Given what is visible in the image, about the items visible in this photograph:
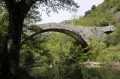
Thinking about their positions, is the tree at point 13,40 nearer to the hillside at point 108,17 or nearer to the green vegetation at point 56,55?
the green vegetation at point 56,55

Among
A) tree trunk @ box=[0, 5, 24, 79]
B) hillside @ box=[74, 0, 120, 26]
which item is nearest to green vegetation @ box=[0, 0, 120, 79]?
tree trunk @ box=[0, 5, 24, 79]

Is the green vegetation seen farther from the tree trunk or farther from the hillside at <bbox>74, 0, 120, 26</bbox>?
the hillside at <bbox>74, 0, 120, 26</bbox>

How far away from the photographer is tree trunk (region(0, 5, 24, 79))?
1155 cm

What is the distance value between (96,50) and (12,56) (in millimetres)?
6125

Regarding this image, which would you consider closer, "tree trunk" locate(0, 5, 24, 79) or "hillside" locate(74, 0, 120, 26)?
"tree trunk" locate(0, 5, 24, 79)

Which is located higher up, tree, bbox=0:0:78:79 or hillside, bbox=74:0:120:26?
hillside, bbox=74:0:120:26

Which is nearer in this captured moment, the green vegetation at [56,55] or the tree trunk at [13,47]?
the tree trunk at [13,47]

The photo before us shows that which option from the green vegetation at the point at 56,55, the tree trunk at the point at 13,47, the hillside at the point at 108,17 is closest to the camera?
the tree trunk at the point at 13,47

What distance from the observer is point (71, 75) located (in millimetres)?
13750

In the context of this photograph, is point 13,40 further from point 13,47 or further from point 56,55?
point 56,55

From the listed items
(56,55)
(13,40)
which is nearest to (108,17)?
(56,55)

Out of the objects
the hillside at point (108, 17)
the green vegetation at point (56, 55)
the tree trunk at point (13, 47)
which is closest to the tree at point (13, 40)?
the tree trunk at point (13, 47)

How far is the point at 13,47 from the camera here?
11680 millimetres

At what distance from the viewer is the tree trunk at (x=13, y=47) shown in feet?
37.9
